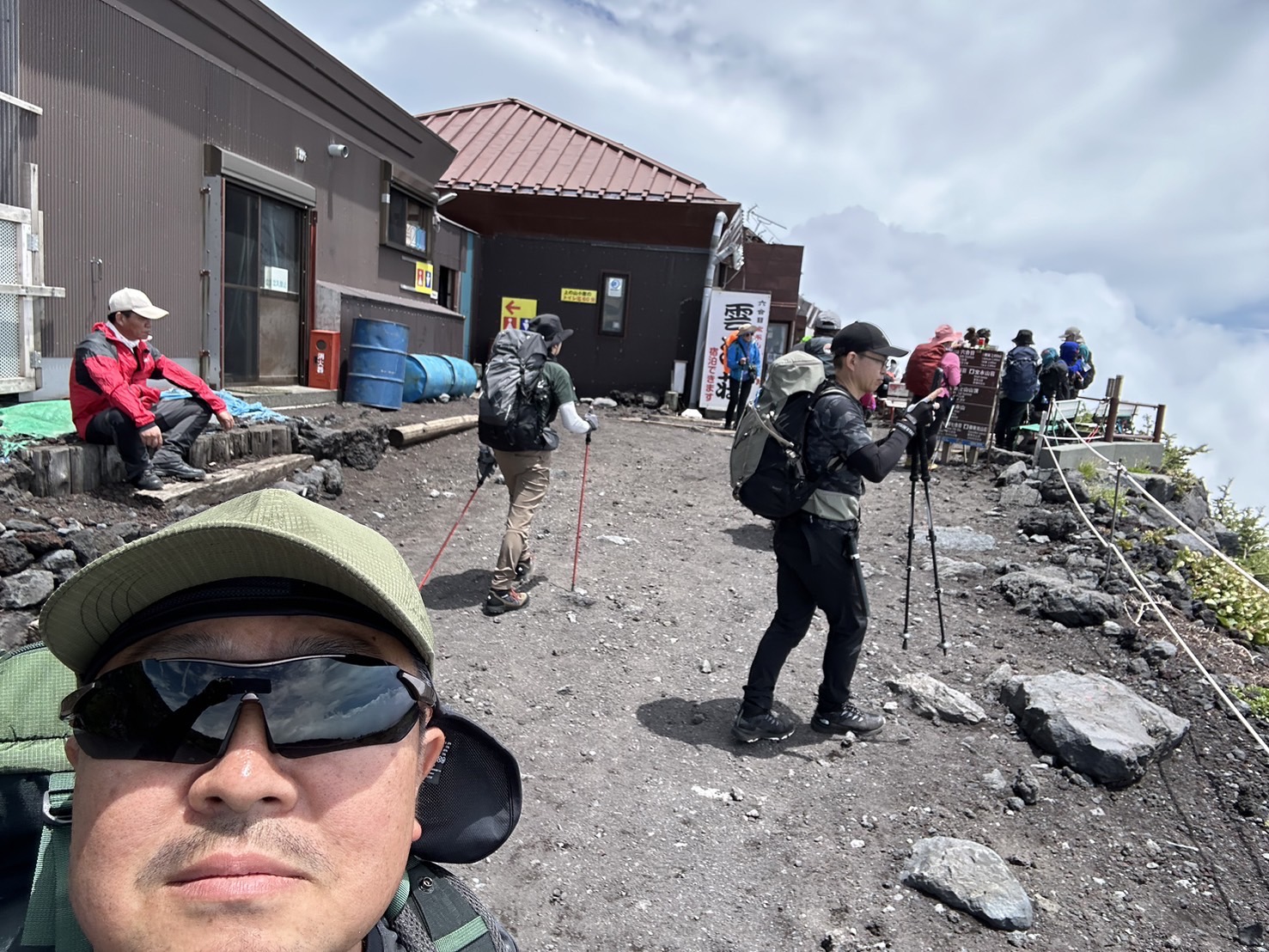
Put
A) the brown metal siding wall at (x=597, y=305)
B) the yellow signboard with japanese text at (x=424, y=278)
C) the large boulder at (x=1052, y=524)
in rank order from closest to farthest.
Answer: the large boulder at (x=1052, y=524) → the yellow signboard with japanese text at (x=424, y=278) → the brown metal siding wall at (x=597, y=305)

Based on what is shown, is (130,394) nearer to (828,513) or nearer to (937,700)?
(828,513)

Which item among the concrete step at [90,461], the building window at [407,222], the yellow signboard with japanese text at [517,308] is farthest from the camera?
the yellow signboard with japanese text at [517,308]

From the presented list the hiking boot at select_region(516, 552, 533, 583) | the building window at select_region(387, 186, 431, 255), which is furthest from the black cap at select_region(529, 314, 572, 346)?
the building window at select_region(387, 186, 431, 255)

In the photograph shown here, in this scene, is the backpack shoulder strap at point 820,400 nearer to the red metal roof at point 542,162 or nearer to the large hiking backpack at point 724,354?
the large hiking backpack at point 724,354

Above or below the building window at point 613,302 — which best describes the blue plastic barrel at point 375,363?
below

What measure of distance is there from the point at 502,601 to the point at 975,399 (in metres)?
9.28

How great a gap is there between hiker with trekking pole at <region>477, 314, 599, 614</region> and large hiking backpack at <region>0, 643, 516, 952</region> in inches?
165

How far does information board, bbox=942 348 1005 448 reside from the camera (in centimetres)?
1197

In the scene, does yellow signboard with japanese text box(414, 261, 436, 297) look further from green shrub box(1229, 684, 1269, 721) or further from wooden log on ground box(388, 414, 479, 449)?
green shrub box(1229, 684, 1269, 721)

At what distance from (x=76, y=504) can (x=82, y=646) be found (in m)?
5.35

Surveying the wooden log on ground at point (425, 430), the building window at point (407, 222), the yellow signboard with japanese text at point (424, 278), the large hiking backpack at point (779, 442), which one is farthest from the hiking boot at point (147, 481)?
the yellow signboard with japanese text at point (424, 278)

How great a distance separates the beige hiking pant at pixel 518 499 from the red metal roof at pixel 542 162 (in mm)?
Answer: 11897

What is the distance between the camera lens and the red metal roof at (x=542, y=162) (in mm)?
16484

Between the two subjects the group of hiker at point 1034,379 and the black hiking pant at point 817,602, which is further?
the group of hiker at point 1034,379
